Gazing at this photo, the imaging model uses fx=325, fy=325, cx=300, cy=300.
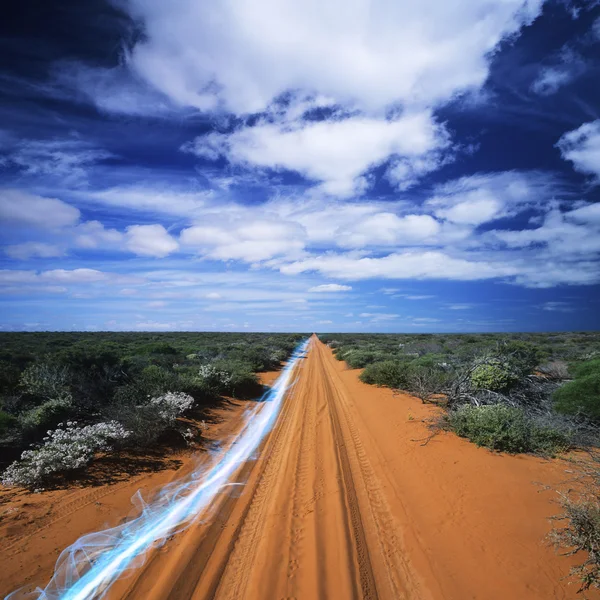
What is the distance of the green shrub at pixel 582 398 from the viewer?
8859mm

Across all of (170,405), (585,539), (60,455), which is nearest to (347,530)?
(585,539)

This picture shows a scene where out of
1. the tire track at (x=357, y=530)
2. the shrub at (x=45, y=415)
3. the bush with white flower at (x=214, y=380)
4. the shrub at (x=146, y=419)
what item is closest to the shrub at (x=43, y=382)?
the shrub at (x=45, y=415)

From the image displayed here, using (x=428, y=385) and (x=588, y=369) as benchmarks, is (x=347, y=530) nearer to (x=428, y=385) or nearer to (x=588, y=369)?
(x=428, y=385)

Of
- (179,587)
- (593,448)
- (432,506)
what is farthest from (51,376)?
(593,448)

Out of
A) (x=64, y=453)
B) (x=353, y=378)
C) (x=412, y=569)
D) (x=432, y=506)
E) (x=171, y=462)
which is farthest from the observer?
(x=353, y=378)

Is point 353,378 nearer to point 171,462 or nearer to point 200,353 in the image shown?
point 200,353

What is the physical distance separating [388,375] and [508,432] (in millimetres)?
8559

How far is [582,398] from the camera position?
923 centimetres

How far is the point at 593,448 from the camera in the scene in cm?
799

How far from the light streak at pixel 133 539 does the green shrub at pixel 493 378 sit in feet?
27.0

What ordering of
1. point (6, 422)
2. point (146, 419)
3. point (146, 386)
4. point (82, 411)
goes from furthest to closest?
point (146, 386)
point (82, 411)
point (146, 419)
point (6, 422)

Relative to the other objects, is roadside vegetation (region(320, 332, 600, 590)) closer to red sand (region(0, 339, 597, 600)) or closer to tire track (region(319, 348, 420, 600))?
red sand (region(0, 339, 597, 600))

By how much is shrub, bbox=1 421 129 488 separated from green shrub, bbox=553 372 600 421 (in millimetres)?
11923

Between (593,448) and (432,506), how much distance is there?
17.2 feet
